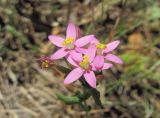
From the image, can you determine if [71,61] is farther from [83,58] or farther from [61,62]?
[61,62]

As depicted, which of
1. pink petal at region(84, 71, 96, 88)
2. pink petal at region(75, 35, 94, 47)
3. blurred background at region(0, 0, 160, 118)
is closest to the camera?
pink petal at region(84, 71, 96, 88)

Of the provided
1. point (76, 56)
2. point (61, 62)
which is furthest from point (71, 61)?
point (61, 62)

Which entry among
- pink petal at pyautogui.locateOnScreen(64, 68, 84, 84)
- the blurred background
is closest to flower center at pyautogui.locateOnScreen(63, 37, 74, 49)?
pink petal at pyautogui.locateOnScreen(64, 68, 84, 84)

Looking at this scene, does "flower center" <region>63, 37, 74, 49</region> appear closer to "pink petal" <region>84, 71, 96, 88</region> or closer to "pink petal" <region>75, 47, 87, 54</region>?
"pink petal" <region>75, 47, 87, 54</region>

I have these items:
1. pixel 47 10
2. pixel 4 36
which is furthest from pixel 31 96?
pixel 47 10

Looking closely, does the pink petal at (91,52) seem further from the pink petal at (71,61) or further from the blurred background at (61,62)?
the blurred background at (61,62)

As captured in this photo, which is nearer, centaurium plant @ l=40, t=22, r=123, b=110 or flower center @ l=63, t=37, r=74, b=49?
centaurium plant @ l=40, t=22, r=123, b=110

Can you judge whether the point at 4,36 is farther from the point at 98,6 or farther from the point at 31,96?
the point at 98,6
